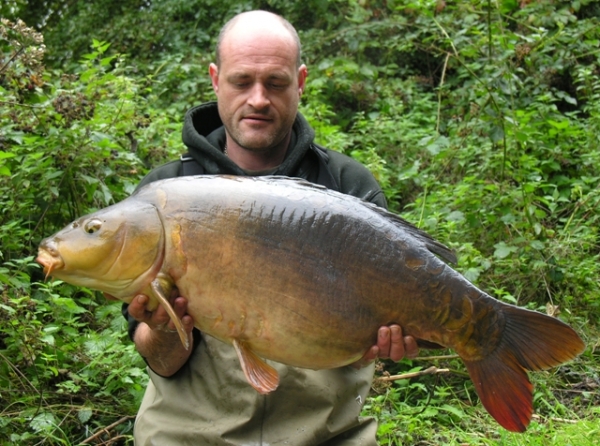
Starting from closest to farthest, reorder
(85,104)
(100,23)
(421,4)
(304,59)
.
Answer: (85,104), (421,4), (304,59), (100,23)

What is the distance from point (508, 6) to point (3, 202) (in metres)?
3.07

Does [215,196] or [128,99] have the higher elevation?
[215,196]

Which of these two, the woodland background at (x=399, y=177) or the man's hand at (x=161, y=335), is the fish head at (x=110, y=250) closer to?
the man's hand at (x=161, y=335)

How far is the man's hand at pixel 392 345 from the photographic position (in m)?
2.13

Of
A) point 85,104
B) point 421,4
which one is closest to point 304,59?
point 421,4

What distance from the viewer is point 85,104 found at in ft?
12.9

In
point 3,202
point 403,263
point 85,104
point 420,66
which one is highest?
point 403,263

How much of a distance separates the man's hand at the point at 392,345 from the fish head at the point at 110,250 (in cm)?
59

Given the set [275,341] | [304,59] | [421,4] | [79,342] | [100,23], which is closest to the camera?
[275,341]

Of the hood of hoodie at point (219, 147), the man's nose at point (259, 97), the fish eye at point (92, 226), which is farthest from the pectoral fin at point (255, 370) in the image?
the man's nose at point (259, 97)

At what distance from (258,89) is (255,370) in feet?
3.16

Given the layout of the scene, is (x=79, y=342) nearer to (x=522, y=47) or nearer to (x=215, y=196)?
(x=215, y=196)

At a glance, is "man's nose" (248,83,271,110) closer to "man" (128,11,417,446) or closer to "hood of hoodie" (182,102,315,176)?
"man" (128,11,417,446)

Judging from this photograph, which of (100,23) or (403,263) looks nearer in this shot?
(403,263)
